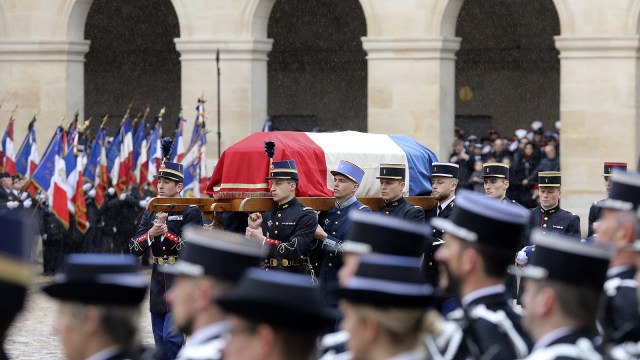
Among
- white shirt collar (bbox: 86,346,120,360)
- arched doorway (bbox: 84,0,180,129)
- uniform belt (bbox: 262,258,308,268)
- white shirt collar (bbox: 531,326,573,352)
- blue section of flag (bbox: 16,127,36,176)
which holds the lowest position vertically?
uniform belt (bbox: 262,258,308,268)

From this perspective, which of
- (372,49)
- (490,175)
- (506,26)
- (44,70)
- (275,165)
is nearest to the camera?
(275,165)

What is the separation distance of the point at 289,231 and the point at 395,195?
1.08 metres

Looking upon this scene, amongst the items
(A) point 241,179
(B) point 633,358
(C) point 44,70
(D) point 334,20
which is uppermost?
(D) point 334,20

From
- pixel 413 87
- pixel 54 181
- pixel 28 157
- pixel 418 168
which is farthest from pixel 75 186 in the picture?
pixel 418 168

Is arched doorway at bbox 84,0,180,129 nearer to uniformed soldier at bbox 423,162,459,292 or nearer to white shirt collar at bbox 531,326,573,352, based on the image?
uniformed soldier at bbox 423,162,459,292

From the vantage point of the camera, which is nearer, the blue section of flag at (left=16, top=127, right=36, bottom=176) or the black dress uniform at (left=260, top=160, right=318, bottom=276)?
the black dress uniform at (left=260, top=160, right=318, bottom=276)

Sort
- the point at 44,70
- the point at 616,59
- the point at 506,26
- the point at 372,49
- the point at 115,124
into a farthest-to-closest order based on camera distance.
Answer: the point at 115,124 → the point at 506,26 → the point at 44,70 → the point at 372,49 → the point at 616,59

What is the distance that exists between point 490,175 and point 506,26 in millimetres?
16021

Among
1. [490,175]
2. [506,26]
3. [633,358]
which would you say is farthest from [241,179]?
[506,26]

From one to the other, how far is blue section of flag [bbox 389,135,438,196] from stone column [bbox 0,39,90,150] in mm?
10054

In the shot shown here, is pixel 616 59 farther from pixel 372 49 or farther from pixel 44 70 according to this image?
pixel 44 70

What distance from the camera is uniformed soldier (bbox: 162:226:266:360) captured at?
159 inches

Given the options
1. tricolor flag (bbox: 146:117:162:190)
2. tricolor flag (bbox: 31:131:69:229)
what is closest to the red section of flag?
tricolor flag (bbox: 31:131:69:229)

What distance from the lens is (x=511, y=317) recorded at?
4.31 m
